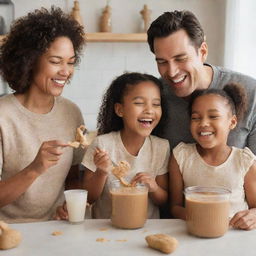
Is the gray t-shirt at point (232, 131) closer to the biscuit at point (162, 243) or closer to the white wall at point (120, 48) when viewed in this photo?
the biscuit at point (162, 243)

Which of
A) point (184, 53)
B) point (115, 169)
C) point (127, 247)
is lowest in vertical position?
point (127, 247)

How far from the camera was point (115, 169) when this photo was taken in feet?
5.07

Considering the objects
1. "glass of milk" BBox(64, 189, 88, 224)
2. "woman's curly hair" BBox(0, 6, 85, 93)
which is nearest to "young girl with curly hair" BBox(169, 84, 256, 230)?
"glass of milk" BBox(64, 189, 88, 224)

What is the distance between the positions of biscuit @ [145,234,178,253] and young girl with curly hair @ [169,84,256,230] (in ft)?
1.42

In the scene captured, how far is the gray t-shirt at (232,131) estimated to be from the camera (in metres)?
2.05

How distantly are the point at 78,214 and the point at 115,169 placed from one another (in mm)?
197

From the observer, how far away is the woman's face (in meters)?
1.90

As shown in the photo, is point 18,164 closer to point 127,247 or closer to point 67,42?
point 67,42

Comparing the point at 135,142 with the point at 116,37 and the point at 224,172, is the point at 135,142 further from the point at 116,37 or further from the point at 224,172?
the point at 116,37

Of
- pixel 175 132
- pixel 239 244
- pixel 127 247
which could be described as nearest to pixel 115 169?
pixel 127 247

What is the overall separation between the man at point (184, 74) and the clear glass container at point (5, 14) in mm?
2149

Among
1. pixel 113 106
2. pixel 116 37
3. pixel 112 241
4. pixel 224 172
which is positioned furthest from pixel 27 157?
pixel 116 37

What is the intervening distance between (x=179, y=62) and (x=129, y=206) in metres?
0.79

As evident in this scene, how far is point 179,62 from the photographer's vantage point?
2.00 metres
